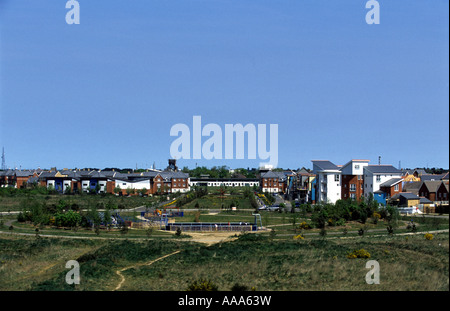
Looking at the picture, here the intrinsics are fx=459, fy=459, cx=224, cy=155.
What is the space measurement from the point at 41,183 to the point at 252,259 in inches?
3278

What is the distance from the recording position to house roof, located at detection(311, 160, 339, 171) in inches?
2474

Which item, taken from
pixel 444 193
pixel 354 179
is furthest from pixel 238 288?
pixel 354 179

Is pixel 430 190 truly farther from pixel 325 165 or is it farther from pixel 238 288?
pixel 325 165

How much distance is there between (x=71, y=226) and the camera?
41.9 m

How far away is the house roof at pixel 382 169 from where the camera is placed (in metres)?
56.1

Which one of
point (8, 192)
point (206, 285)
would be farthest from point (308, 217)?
point (8, 192)

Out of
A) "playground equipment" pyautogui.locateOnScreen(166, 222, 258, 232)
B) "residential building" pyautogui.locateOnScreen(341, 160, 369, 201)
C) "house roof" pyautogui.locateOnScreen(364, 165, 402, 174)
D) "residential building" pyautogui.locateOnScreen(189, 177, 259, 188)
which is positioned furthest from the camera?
"residential building" pyautogui.locateOnScreen(189, 177, 259, 188)

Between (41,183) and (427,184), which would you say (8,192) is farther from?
(427,184)

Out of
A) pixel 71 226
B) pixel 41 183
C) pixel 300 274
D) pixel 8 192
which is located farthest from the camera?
pixel 41 183

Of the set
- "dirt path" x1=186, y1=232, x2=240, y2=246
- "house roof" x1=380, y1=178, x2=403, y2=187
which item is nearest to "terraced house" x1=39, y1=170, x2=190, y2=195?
"house roof" x1=380, y1=178, x2=403, y2=187

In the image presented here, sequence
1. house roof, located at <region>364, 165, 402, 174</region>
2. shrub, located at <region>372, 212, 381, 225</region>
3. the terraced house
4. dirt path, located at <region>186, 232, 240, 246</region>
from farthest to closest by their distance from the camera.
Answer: the terraced house
house roof, located at <region>364, 165, 402, 174</region>
shrub, located at <region>372, 212, 381, 225</region>
dirt path, located at <region>186, 232, 240, 246</region>

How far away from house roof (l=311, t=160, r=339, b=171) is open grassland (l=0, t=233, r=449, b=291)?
34355mm

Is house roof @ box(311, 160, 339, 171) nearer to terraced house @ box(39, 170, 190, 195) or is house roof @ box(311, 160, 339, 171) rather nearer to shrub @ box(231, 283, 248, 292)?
terraced house @ box(39, 170, 190, 195)

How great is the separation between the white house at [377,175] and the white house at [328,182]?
443 cm
